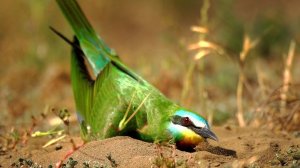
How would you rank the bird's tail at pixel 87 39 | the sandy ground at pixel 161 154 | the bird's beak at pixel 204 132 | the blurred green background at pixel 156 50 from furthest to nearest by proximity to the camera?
the blurred green background at pixel 156 50
the bird's tail at pixel 87 39
the bird's beak at pixel 204 132
the sandy ground at pixel 161 154

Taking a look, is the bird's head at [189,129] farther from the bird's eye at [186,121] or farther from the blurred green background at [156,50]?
the blurred green background at [156,50]

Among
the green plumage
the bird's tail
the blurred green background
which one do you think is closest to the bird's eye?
the green plumage

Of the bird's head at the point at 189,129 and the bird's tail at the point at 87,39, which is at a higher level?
A: the bird's tail at the point at 87,39

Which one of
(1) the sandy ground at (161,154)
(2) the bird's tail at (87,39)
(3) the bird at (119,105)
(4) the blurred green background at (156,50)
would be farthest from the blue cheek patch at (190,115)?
(4) the blurred green background at (156,50)

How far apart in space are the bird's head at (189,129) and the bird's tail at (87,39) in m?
0.74

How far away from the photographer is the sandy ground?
350 centimetres

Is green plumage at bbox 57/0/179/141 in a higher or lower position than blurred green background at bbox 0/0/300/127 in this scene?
lower

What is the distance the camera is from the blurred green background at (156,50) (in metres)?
5.98

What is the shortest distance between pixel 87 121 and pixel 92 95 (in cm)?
15

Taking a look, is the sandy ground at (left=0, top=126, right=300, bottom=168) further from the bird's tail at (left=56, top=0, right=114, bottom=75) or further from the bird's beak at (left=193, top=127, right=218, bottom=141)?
the bird's tail at (left=56, top=0, right=114, bottom=75)

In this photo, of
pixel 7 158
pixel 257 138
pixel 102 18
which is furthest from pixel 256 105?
pixel 102 18

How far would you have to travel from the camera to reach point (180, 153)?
3600 mm

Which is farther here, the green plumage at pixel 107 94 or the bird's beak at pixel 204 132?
the green plumage at pixel 107 94

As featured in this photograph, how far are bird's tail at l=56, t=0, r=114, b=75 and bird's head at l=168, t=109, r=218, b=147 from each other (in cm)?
74
